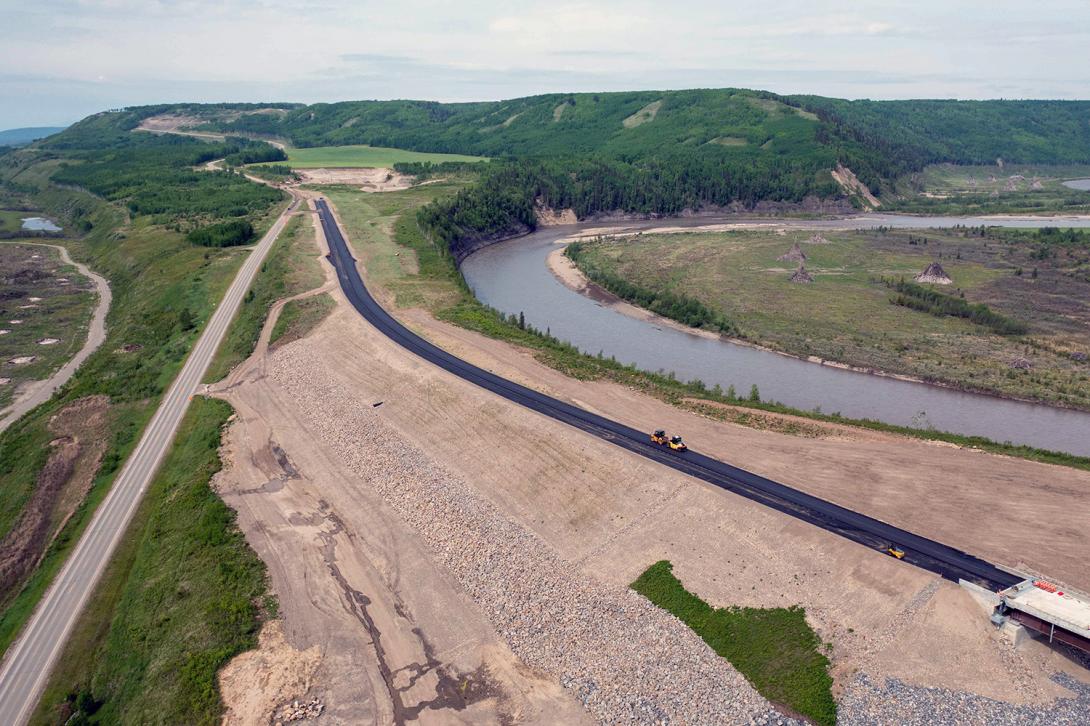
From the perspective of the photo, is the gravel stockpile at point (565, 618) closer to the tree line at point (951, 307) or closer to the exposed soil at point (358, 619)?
the exposed soil at point (358, 619)

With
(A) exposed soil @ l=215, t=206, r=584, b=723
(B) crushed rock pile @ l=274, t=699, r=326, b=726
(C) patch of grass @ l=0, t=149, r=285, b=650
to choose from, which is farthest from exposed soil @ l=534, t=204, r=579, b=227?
(B) crushed rock pile @ l=274, t=699, r=326, b=726

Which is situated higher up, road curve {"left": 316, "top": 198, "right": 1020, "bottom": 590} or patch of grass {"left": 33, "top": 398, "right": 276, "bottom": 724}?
road curve {"left": 316, "top": 198, "right": 1020, "bottom": 590}

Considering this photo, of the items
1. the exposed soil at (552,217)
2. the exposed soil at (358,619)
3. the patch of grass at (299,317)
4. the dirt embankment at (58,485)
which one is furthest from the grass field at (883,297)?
the dirt embankment at (58,485)

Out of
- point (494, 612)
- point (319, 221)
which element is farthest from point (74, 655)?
point (319, 221)

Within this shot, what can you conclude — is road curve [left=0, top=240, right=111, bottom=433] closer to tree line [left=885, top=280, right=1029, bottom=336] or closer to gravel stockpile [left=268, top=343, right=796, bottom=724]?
gravel stockpile [left=268, top=343, right=796, bottom=724]

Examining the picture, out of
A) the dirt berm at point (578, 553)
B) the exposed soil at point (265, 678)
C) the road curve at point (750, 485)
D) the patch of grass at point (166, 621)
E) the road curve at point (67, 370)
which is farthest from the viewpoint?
the road curve at point (67, 370)

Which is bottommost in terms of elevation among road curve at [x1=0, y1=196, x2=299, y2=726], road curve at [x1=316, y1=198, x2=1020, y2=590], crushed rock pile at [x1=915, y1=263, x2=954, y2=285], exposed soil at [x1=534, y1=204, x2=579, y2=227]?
road curve at [x1=0, y1=196, x2=299, y2=726]

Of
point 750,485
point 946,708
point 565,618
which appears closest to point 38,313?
point 565,618
